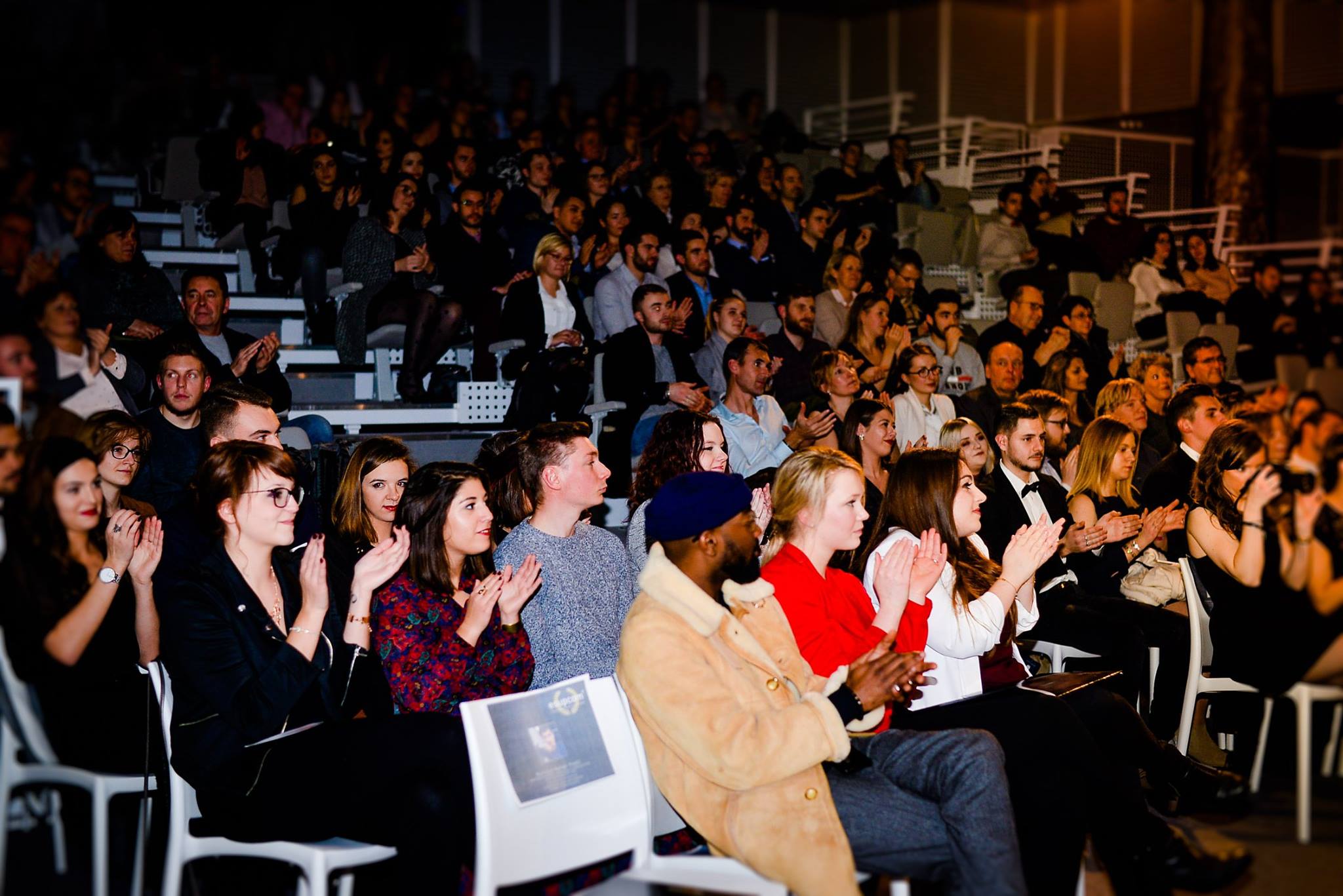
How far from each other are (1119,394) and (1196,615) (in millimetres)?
1462

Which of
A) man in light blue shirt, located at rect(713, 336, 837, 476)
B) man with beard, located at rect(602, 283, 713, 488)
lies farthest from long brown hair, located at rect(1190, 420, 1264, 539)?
man with beard, located at rect(602, 283, 713, 488)

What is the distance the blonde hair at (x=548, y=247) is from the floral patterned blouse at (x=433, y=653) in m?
3.16

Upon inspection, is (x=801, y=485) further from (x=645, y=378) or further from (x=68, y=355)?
(x=645, y=378)

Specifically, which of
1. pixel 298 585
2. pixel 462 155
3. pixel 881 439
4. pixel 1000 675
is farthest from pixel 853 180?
pixel 298 585

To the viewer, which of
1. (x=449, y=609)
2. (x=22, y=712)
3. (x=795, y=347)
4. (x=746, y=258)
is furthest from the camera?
(x=746, y=258)

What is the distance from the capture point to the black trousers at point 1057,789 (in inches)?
98.7

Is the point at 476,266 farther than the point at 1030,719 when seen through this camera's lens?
Yes

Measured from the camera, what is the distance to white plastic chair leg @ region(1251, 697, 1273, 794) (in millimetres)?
2031

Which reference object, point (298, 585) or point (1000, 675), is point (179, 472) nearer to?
point (298, 585)

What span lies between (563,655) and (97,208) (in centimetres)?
144

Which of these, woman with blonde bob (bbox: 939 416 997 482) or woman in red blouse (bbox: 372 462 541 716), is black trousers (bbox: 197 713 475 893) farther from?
woman with blonde bob (bbox: 939 416 997 482)

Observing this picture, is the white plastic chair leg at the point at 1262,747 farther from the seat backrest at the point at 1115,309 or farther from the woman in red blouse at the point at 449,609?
the seat backrest at the point at 1115,309

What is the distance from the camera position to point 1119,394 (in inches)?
190

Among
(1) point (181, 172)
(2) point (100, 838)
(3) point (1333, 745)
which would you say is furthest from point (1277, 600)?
(1) point (181, 172)
